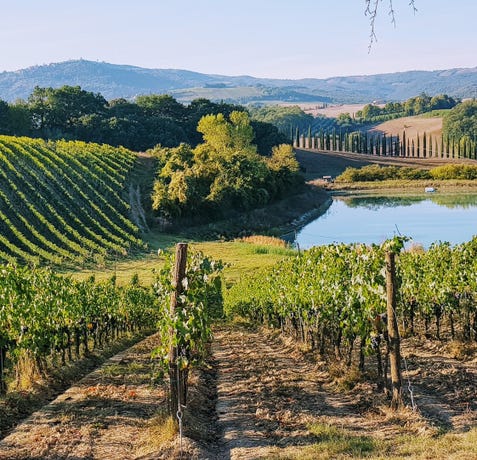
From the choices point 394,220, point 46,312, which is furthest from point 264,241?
point 46,312

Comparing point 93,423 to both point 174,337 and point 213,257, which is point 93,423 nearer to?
point 174,337

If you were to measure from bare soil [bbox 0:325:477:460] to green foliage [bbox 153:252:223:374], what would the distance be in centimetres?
121

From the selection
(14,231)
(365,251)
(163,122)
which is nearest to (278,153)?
(163,122)

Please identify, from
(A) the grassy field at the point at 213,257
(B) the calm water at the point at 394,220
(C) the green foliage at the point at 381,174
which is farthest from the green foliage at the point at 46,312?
(C) the green foliage at the point at 381,174

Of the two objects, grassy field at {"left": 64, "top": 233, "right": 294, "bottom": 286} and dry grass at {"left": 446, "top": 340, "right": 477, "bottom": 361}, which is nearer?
dry grass at {"left": 446, "top": 340, "right": 477, "bottom": 361}

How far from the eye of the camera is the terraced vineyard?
5109 cm

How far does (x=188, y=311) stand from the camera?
1129 centimetres

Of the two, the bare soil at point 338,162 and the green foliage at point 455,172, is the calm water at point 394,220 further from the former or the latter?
the bare soil at point 338,162

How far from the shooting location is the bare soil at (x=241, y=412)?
10.2m

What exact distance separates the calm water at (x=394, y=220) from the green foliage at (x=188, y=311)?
39.1 metres

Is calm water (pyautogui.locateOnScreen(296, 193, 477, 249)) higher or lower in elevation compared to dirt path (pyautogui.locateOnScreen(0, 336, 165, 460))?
lower

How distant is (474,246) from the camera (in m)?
19.4

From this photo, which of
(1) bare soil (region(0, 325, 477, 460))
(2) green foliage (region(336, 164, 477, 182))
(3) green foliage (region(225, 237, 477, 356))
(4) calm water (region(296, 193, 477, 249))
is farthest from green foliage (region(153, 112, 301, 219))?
(1) bare soil (region(0, 325, 477, 460))

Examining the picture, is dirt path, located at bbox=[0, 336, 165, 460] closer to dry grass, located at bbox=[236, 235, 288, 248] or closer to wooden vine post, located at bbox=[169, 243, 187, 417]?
wooden vine post, located at bbox=[169, 243, 187, 417]
